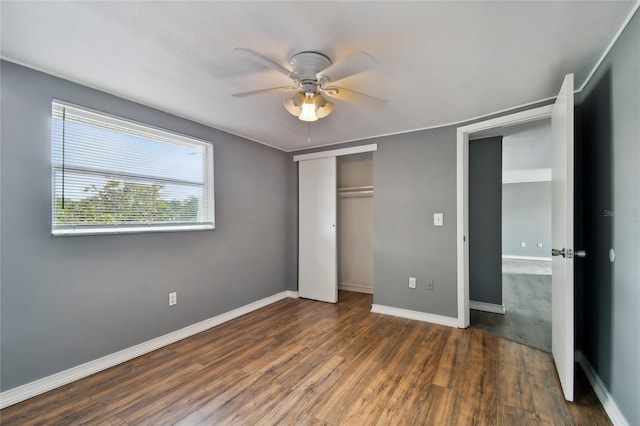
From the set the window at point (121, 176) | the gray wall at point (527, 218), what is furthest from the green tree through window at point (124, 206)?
the gray wall at point (527, 218)

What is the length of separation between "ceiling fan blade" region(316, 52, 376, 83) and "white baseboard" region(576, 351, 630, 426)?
243cm

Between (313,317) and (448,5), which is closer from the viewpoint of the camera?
(448,5)

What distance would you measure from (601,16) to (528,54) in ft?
1.17

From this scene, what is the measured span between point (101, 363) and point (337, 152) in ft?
10.7

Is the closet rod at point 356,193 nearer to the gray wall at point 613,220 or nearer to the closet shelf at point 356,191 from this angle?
the closet shelf at point 356,191

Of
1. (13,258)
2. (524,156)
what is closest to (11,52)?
(13,258)

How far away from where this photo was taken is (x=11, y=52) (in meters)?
1.75

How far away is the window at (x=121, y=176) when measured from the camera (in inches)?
82.4

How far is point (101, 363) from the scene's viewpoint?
2.22m

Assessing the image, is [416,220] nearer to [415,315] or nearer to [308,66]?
[415,315]

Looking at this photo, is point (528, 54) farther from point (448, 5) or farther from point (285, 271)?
point (285, 271)

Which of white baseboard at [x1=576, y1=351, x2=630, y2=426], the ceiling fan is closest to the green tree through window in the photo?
the ceiling fan

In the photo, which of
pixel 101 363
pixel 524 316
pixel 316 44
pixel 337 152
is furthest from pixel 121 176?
pixel 524 316

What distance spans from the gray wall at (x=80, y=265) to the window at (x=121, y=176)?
78 mm
